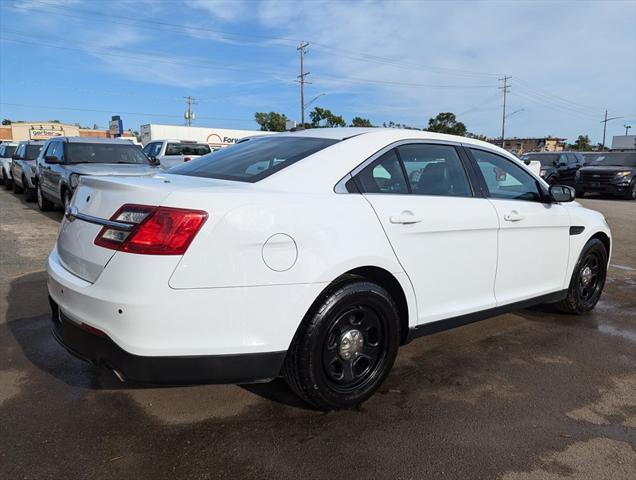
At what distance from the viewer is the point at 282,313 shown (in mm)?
2520

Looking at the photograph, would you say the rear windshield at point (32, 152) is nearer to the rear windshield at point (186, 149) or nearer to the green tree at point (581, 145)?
the rear windshield at point (186, 149)

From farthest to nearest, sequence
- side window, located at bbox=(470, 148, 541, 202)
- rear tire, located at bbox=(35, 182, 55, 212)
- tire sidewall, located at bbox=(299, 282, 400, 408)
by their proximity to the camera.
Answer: rear tire, located at bbox=(35, 182, 55, 212) < side window, located at bbox=(470, 148, 541, 202) < tire sidewall, located at bbox=(299, 282, 400, 408)

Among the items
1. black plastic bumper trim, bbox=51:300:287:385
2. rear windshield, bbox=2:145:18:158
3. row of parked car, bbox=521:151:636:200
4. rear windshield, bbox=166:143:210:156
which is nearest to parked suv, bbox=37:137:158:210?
rear windshield, bbox=166:143:210:156

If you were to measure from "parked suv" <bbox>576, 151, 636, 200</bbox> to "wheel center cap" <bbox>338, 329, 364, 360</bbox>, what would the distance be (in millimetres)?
18437

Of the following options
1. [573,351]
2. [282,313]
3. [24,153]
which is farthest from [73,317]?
[24,153]

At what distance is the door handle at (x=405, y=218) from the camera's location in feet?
9.70

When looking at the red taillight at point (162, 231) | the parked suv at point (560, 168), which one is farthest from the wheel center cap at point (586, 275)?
the parked suv at point (560, 168)

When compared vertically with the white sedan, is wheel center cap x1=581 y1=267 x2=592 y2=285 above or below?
below

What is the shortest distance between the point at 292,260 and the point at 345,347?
705 mm

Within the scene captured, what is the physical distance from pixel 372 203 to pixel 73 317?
1.72 metres

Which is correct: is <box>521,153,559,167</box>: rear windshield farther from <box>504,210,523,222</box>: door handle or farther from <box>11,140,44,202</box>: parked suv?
<box>504,210,523,222</box>: door handle

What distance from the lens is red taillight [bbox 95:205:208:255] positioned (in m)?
2.31

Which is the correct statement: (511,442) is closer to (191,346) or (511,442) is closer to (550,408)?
(550,408)

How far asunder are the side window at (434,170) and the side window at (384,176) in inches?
3.0
